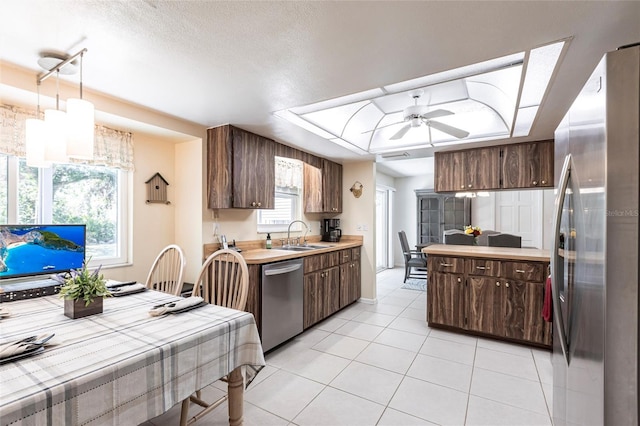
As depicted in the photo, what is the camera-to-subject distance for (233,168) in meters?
2.95

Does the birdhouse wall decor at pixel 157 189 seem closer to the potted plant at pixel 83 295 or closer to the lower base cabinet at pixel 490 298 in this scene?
the potted plant at pixel 83 295

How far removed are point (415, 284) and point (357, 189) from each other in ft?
7.85

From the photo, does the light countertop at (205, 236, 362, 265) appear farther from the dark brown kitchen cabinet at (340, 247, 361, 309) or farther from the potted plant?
the potted plant

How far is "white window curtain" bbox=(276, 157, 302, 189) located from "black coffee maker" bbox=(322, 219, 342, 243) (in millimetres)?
813

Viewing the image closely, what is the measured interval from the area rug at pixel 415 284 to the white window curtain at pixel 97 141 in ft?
15.6

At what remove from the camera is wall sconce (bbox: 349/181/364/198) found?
15.3 feet

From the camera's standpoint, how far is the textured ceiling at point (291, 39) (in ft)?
4.32

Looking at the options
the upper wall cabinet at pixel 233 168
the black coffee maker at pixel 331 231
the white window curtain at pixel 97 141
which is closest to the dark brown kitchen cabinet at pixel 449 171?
the black coffee maker at pixel 331 231

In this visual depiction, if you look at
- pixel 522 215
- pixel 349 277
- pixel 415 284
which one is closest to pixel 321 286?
pixel 349 277

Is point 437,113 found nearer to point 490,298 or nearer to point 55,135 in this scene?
point 490,298

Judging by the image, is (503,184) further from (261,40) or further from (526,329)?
(261,40)

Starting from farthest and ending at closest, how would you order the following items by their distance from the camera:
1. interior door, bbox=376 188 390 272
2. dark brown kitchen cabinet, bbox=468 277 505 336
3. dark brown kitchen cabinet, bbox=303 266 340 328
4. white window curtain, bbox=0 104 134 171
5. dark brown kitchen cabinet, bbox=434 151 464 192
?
interior door, bbox=376 188 390 272, dark brown kitchen cabinet, bbox=434 151 464 192, dark brown kitchen cabinet, bbox=303 266 340 328, dark brown kitchen cabinet, bbox=468 277 505 336, white window curtain, bbox=0 104 134 171

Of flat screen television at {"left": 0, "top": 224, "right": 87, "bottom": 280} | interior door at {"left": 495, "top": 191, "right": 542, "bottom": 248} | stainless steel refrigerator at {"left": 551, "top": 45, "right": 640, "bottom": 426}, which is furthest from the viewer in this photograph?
interior door at {"left": 495, "top": 191, "right": 542, "bottom": 248}

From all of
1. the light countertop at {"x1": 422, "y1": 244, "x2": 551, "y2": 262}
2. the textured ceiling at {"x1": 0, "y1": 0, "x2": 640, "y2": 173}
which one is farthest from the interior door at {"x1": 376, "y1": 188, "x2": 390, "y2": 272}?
the textured ceiling at {"x1": 0, "y1": 0, "x2": 640, "y2": 173}
